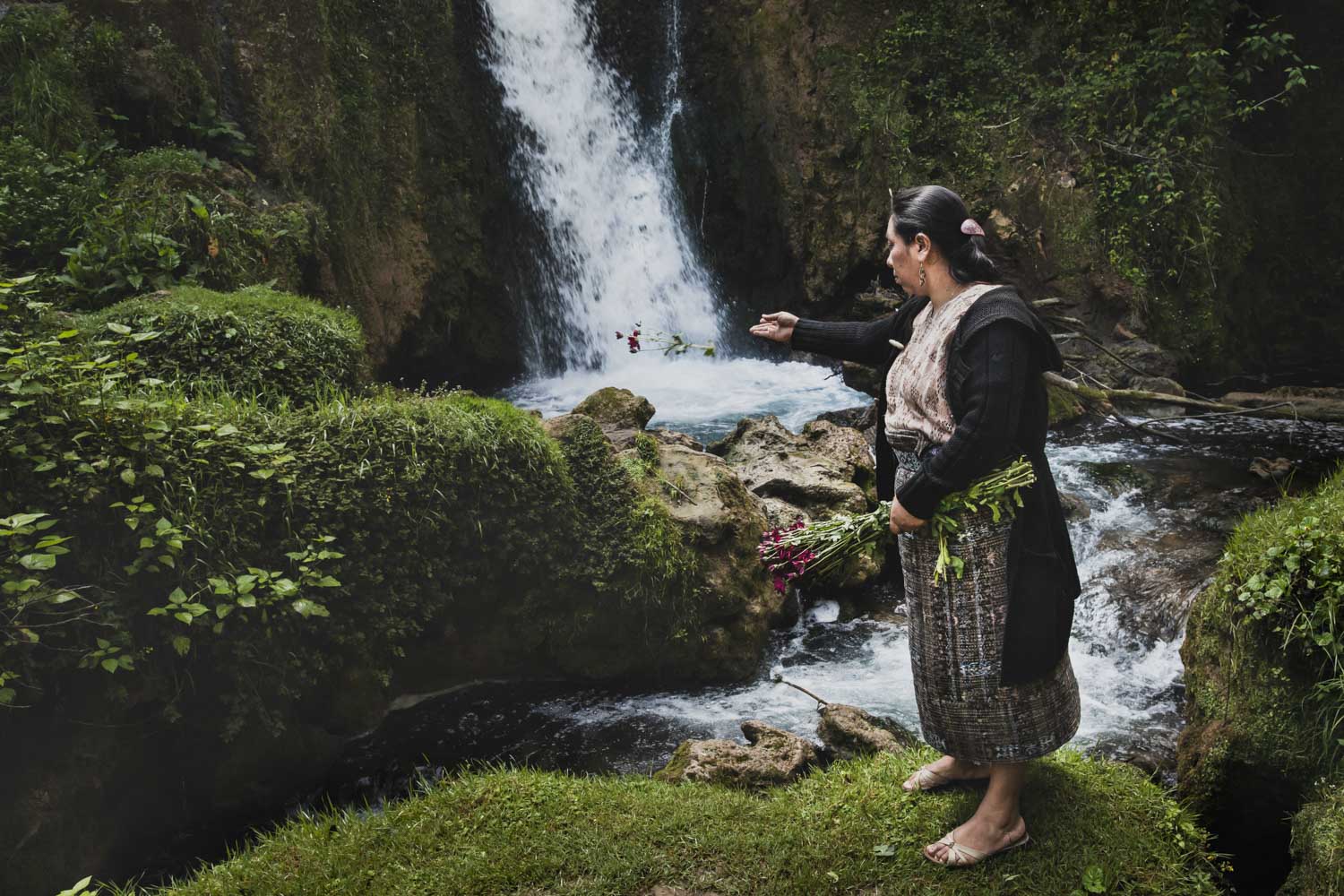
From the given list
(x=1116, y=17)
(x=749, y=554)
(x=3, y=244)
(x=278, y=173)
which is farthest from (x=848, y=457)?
(x=1116, y=17)

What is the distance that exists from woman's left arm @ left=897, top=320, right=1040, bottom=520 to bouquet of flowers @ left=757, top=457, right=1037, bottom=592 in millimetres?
84

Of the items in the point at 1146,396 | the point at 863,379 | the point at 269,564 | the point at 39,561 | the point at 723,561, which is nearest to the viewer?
the point at 39,561

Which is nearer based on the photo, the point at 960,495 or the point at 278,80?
the point at 960,495

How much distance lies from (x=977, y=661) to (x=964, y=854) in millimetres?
767

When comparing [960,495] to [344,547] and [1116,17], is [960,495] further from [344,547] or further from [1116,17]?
[1116,17]

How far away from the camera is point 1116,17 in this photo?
10695mm

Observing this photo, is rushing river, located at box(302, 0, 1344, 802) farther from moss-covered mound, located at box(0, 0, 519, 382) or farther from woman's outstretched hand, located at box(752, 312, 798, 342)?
woman's outstretched hand, located at box(752, 312, 798, 342)

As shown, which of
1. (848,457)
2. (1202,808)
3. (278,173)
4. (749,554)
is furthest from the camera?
(278,173)

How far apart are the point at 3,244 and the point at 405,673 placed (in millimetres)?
3989

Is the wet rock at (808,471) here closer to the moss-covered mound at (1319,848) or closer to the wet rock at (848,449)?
the wet rock at (848,449)

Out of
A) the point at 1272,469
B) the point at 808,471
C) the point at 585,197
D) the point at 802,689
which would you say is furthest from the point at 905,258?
the point at 585,197

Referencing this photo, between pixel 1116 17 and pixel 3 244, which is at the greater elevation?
pixel 1116 17

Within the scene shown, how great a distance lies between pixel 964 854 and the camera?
10.8 ft

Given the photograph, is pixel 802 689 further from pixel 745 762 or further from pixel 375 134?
pixel 375 134
